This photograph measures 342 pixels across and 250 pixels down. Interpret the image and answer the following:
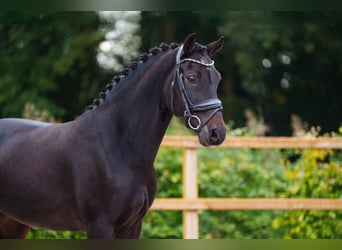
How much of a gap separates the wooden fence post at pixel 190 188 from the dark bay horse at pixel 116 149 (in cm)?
234

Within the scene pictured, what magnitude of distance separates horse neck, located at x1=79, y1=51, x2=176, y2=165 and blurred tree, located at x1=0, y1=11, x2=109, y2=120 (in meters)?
7.42

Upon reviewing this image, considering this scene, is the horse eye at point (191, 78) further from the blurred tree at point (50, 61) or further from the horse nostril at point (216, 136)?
the blurred tree at point (50, 61)

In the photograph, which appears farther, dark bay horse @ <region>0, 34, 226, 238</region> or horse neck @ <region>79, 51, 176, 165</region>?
horse neck @ <region>79, 51, 176, 165</region>

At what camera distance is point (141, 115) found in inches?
126

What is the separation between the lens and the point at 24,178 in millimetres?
3363

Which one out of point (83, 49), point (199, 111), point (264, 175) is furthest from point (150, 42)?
point (199, 111)

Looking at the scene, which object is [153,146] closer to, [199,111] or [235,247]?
[199,111]

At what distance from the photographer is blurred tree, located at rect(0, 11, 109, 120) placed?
10844 millimetres

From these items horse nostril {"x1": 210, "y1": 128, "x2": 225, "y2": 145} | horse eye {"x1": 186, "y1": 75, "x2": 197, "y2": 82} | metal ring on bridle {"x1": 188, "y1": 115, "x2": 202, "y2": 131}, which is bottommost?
horse nostril {"x1": 210, "y1": 128, "x2": 225, "y2": 145}

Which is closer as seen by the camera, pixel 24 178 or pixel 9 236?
pixel 24 178

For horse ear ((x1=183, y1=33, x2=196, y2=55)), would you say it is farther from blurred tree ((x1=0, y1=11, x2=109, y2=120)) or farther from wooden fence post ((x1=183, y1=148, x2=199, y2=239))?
blurred tree ((x1=0, y1=11, x2=109, y2=120))

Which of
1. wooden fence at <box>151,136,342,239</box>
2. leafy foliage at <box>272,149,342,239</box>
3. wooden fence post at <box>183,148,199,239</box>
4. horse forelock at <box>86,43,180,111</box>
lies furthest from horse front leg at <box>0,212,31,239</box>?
leafy foliage at <box>272,149,342,239</box>

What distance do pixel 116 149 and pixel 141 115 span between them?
23 cm

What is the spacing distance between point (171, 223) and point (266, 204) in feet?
3.23
